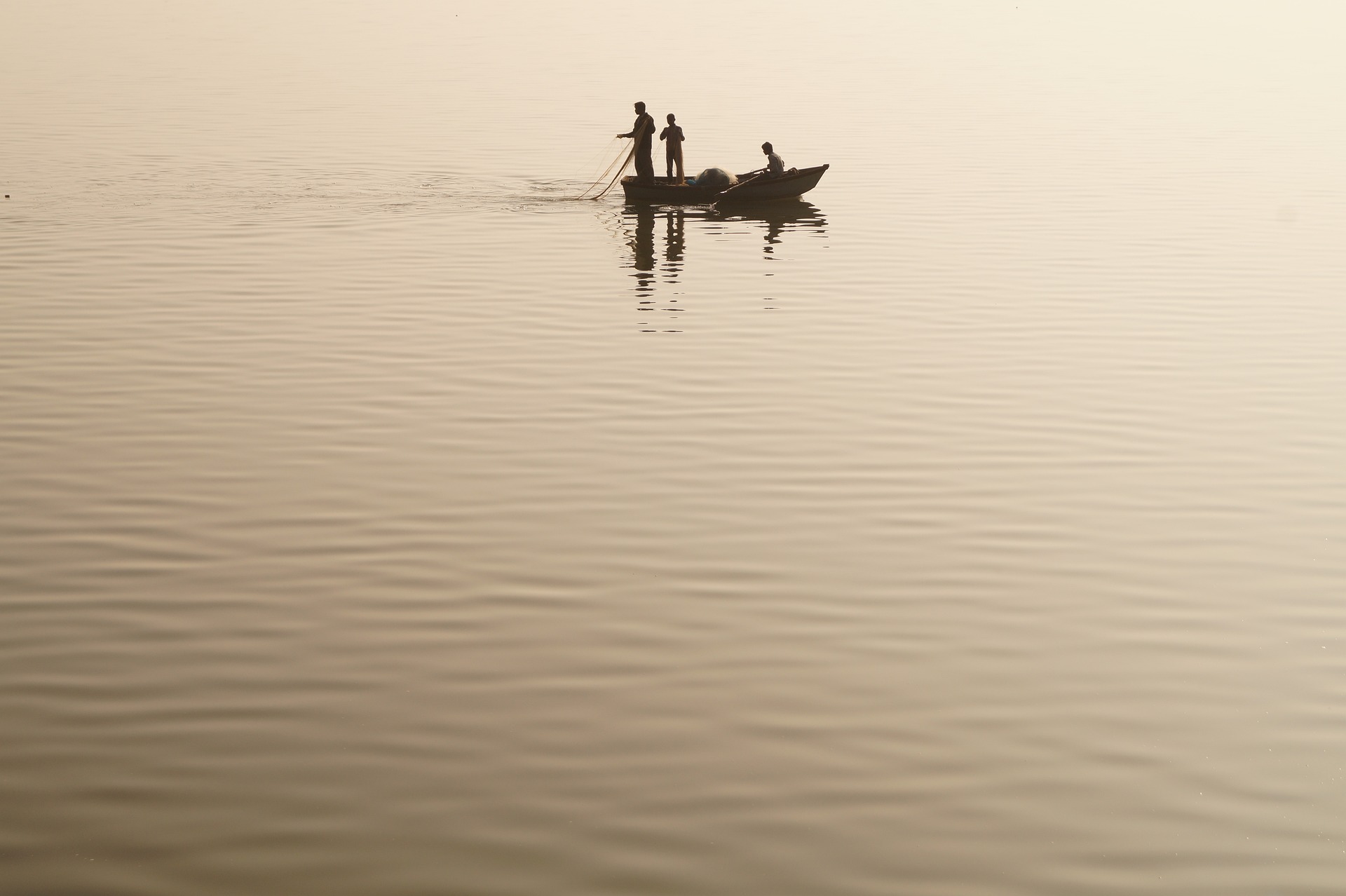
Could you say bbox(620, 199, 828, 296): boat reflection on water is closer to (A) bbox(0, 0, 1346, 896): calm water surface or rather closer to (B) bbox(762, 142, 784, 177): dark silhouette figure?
(A) bbox(0, 0, 1346, 896): calm water surface

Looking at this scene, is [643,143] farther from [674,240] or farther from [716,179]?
[674,240]

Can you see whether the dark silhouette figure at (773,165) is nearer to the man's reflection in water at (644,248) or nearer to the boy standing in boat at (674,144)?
the boy standing in boat at (674,144)

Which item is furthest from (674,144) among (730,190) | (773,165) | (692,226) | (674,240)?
(674,240)

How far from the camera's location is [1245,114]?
158ft

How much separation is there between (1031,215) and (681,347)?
513 inches

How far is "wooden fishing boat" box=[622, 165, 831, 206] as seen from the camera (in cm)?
2984

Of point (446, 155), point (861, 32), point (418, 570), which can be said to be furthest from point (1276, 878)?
point (861, 32)

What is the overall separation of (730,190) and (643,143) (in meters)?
2.17

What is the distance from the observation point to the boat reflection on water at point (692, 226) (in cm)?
2491

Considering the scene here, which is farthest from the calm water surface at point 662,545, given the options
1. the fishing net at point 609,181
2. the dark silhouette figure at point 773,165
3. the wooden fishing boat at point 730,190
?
the dark silhouette figure at point 773,165

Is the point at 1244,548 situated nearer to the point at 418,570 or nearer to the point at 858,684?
the point at 858,684

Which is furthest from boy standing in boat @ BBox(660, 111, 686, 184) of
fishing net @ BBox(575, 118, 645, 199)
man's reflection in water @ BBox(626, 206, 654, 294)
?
man's reflection in water @ BBox(626, 206, 654, 294)

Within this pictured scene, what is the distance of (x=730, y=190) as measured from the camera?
97.6 ft

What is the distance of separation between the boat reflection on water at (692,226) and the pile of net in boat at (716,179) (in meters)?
0.46
